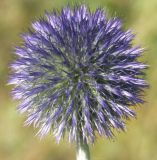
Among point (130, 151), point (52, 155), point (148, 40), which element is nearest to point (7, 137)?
point (52, 155)

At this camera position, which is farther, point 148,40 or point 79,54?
point 148,40

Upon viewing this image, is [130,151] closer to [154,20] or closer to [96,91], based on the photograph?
[154,20]

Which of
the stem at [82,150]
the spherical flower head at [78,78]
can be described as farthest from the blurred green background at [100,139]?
the stem at [82,150]

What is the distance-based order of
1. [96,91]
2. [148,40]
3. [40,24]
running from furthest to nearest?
[148,40] → [40,24] → [96,91]

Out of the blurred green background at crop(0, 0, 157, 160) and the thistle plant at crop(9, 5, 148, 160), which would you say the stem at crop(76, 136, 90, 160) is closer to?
the thistle plant at crop(9, 5, 148, 160)

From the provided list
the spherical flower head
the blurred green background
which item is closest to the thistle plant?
the spherical flower head

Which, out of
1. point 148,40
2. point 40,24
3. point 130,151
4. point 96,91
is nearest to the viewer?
point 96,91

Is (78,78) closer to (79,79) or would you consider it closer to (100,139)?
(79,79)

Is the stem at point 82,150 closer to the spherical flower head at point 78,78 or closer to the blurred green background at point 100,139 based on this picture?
the spherical flower head at point 78,78
